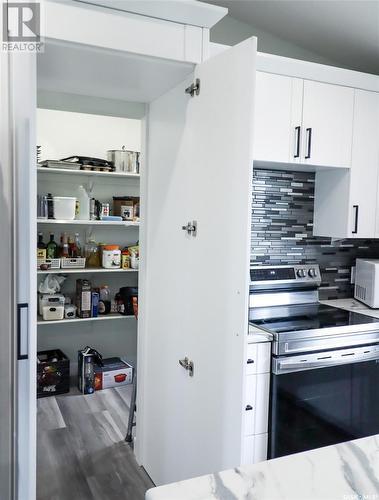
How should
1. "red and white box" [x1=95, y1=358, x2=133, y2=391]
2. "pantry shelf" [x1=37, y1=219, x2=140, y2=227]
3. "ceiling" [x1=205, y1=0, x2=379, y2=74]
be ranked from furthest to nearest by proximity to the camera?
"red and white box" [x1=95, y1=358, x2=133, y2=391] → "pantry shelf" [x1=37, y1=219, x2=140, y2=227] → "ceiling" [x1=205, y1=0, x2=379, y2=74]

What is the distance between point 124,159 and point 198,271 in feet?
7.22

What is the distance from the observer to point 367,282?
285cm

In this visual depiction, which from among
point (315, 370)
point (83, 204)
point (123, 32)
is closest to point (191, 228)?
point (123, 32)

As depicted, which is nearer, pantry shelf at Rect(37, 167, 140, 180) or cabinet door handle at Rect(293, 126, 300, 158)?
cabinet door handle at Rect(293, 126, 300, 158)

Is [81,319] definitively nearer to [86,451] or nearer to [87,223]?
[87,223]

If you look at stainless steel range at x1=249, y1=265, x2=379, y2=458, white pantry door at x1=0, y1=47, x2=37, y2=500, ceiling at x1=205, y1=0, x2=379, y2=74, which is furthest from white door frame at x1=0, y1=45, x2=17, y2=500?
ceiling at x1=205, y1=0, x2=379, y2=74

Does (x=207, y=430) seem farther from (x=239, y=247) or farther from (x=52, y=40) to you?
(x=52, y=40)

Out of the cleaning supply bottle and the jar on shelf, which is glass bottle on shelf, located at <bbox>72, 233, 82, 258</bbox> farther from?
the cleaning supply bottle

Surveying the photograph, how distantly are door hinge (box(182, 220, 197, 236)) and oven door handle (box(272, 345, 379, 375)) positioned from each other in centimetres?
70

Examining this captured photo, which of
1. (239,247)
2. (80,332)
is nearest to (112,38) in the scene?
(239,247)

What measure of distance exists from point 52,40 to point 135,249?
2.42 m

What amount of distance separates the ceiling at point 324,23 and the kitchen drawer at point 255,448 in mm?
2283

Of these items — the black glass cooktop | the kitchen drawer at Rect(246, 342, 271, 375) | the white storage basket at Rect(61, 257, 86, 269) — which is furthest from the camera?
the white storage basket at Rect(61, 257, 86, 269)

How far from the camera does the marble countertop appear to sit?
76cm
